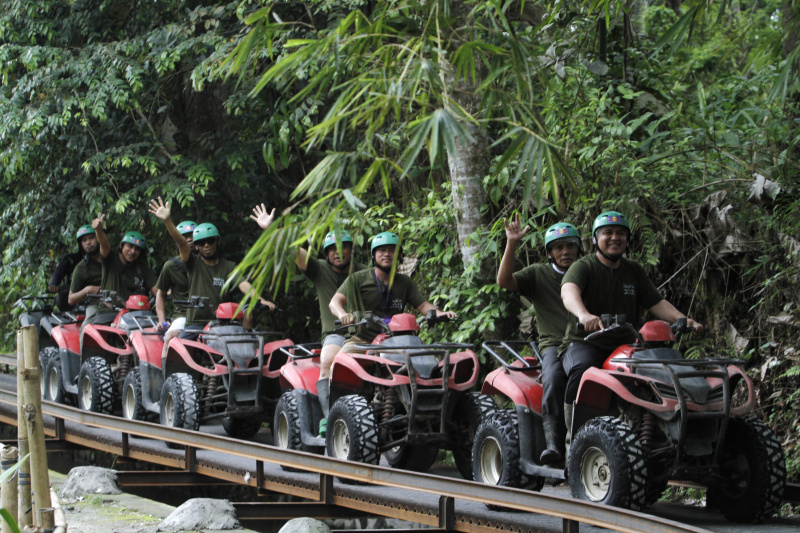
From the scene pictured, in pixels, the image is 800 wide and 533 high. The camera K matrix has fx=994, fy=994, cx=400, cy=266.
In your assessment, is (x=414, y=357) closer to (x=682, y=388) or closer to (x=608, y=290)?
(x=608, y=290)

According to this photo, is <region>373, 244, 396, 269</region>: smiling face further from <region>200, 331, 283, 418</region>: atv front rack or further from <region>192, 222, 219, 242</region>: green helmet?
<region>192, 222, 219, 242</region>: green helmet

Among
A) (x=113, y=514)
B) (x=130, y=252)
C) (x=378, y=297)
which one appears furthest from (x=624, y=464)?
(x=130, y=252)

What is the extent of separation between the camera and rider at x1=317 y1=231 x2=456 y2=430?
7668 mm

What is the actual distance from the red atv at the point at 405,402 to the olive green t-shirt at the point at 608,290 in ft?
3.48

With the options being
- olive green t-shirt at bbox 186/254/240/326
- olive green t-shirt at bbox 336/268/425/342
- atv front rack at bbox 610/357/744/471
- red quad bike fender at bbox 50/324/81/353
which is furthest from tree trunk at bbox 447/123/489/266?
red quad bike fender at bbox 50/324/81/353

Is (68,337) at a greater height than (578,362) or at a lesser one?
lesser

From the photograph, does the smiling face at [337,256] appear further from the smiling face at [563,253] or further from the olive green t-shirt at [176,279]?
the olive green t-shirt at [176,279]

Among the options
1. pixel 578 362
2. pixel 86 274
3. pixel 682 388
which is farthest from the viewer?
pixel 86 274

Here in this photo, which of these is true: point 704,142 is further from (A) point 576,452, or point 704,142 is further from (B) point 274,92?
(B) point 274,92

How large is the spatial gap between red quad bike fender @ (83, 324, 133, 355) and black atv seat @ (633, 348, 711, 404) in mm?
6609

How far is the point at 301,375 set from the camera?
8.14 m

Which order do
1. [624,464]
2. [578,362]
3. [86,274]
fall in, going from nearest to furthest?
[624,464]
[578,362]
[86,274]

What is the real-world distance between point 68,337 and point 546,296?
6810 millimetres

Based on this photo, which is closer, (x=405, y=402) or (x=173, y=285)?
(x=405, y=402)
